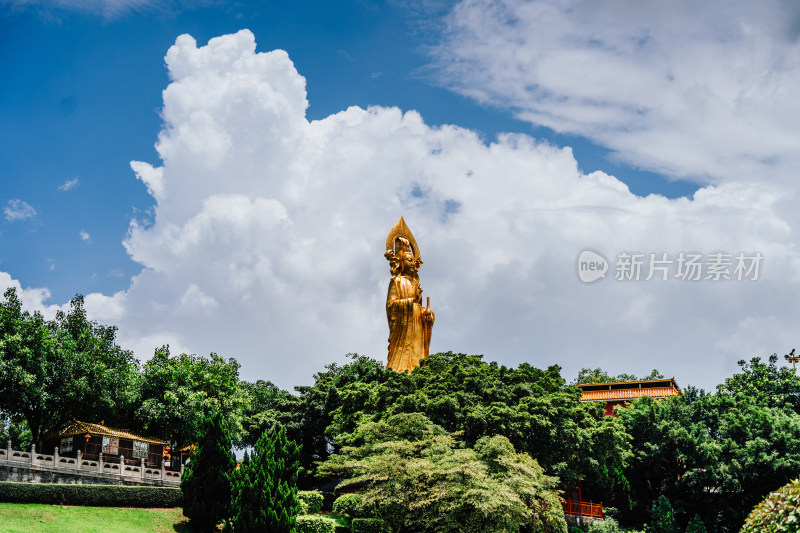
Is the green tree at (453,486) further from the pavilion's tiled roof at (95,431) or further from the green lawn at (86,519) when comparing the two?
the pavilion's tiled roof at (95,431)

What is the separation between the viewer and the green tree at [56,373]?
29.4 meters

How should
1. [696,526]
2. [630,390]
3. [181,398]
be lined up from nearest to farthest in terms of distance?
[696,526], [181,398], [630,390]

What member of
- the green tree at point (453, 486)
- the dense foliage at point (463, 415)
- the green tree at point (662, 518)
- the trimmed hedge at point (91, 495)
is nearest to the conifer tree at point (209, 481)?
the dense foliage at point (463, 415)

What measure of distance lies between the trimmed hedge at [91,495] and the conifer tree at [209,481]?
2.51 metres

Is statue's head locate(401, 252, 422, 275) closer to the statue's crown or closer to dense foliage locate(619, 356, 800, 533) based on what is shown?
the statue's crown

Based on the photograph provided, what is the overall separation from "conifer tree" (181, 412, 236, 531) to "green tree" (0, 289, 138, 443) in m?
8.45

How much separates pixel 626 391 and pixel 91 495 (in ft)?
86.1

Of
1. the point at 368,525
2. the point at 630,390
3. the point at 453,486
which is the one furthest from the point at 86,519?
the point at 630,390

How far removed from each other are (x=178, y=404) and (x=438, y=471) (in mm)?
15137

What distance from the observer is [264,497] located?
72.1ft

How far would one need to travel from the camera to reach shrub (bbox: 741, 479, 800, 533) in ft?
32.0

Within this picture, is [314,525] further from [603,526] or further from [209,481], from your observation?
[603,526]

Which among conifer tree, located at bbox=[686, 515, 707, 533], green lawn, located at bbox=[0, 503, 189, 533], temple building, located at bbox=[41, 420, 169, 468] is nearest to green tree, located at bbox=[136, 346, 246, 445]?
temple building, located at bbox=[41, 420, 169, 468]

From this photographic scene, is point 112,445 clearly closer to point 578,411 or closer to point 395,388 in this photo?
point 395,388
